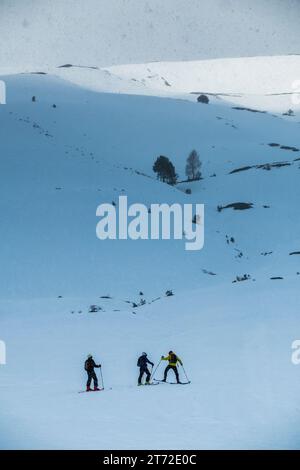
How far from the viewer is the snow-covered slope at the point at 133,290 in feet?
36.9

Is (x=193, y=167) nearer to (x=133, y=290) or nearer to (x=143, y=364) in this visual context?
(x=133, y=290)

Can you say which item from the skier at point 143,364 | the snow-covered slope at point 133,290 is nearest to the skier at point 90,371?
the snow-covered slope at point 133,290

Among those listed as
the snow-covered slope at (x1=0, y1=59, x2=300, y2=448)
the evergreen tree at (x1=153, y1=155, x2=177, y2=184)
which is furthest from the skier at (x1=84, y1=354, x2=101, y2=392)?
the evergreen tree at (x1=153, y1=155, x2=177, y2=184)

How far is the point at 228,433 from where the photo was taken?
10305 millimetres

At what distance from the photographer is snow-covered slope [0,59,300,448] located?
1124cm

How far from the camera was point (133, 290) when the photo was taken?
25234 mm

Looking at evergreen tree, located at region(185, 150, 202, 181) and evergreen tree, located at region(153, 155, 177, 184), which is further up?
evergreen tree, located at region(185, 150, 202, 181)

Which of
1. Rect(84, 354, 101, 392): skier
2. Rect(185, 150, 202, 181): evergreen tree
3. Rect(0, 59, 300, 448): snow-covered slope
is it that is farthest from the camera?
Rect(185, 150, 202, 181): evergreen tree

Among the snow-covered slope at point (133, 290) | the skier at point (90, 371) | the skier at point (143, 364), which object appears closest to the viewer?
the snow-covered slope at point (133, 290)

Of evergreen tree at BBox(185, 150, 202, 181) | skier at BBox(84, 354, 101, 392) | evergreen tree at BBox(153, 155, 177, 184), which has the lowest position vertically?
skier at BBox(84, 354, 101, 392)

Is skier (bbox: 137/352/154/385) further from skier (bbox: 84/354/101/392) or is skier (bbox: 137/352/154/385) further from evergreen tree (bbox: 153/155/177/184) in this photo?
evergreen tree (bbox: 153/155/177/184)

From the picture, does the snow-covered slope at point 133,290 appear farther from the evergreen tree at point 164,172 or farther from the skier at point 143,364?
the evergreen tree at point 164,172

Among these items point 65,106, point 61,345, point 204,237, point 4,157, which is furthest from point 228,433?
point 65,106

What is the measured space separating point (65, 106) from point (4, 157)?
19.9 metres
